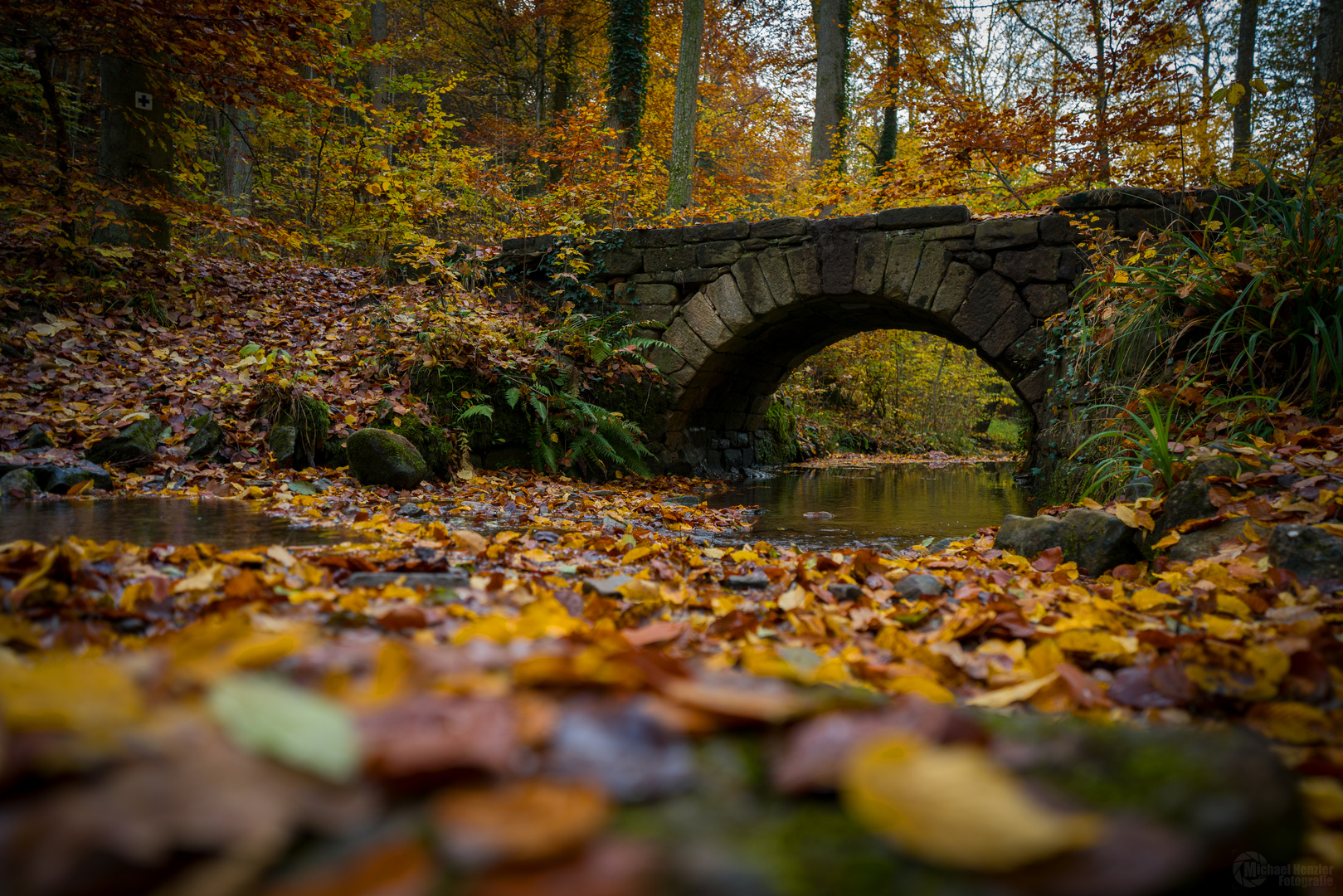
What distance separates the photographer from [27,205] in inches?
247

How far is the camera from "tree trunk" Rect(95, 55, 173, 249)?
22.7ft

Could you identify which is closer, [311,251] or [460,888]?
[460,888]

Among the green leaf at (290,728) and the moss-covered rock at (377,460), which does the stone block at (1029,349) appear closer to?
the moss-covered rock at (377,460)

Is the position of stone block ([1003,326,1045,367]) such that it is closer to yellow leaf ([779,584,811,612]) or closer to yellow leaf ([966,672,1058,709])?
yellow leaf ([779,584,811,612])

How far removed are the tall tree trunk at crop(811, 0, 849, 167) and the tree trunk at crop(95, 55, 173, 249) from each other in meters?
9.34

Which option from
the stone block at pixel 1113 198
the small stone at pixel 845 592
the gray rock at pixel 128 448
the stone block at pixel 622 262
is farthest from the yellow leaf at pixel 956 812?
the stone block at pixel 622 262

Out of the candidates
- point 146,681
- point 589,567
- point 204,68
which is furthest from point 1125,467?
point 204,68

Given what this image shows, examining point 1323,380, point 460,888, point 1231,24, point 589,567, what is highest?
point 1231,24

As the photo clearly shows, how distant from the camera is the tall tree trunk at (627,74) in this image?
1123cm

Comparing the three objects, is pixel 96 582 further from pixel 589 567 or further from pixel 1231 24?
A: pixel 1231 24

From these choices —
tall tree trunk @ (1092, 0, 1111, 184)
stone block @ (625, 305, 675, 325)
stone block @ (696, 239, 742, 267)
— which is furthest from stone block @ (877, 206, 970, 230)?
tall tree trunk @ (1092, 0, 1111, 184)

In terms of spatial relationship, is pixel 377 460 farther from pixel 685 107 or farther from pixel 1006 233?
pixel 685 107

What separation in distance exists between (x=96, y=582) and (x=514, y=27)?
17.7 meters

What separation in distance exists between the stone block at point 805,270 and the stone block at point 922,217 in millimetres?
685
